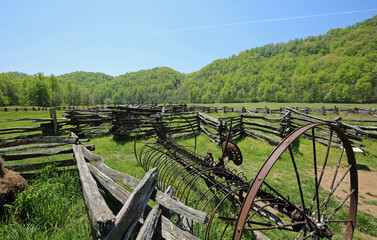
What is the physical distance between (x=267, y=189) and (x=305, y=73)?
97893 mm

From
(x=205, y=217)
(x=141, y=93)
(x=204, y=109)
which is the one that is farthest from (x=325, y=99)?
(x=141, y=93)

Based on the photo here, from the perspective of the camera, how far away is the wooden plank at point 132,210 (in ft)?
5.58

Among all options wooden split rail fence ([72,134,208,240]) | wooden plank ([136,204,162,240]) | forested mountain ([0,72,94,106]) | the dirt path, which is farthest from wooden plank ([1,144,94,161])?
forested mountain ([0,72,94,106])

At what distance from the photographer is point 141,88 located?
474 ft

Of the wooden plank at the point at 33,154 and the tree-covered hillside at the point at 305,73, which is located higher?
the tree-covered hillside at the point at 305,73

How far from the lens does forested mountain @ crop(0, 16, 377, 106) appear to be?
56188 millimetres

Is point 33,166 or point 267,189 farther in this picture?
point 267,189

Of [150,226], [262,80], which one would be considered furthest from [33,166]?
[262,80]

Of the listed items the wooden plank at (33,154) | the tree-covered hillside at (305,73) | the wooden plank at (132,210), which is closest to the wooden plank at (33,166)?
the wooden plank at (33,154)

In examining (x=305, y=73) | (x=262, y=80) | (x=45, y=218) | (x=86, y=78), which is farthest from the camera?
(x=86, y=78)

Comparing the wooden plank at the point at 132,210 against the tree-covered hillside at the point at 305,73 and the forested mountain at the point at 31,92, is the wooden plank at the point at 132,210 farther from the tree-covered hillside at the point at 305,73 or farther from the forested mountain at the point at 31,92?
the tree-covered hillside at the point at 305,73

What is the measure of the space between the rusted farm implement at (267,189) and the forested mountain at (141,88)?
113734mm

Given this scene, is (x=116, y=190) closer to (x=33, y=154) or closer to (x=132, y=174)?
(x=132, y=174)

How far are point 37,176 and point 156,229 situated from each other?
396 cm
